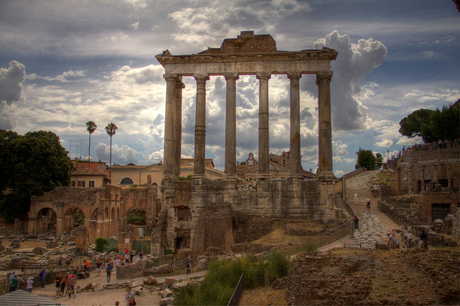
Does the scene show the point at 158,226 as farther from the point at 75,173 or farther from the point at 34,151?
the point at 75,173

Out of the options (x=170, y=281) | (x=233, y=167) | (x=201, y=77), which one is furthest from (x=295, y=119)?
(x=170, y=281)

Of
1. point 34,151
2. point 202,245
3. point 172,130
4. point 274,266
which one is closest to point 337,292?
point 274,266

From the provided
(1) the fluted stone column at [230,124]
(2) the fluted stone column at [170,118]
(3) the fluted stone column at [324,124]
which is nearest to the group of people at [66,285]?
(2) the fluted stone column at [170,118]

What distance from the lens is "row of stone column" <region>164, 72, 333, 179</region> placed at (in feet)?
84.3

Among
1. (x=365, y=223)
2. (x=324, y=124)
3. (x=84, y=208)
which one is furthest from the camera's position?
(x=84, y=208)

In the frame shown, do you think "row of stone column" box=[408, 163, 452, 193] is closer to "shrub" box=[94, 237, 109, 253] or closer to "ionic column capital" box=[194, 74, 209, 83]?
"ionic column capital" box=[194, 74, 209, 83]

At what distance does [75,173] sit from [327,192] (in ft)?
162

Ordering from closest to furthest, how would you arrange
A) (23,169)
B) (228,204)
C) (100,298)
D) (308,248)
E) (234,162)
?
(308,248)
(100,298)
(228,204)
(234,162)
(23,169)

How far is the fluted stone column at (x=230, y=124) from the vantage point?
2644cm

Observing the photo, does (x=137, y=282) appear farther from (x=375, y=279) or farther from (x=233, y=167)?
(x=375, y=279)

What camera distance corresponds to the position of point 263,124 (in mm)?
26281

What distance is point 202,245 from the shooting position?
23.3m

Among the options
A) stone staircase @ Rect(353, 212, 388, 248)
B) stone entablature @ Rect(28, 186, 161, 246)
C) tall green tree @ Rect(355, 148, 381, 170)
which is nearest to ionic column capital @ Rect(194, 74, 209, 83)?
stone staircase @ Rect(353, 212, 388, 248)

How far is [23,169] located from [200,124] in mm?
29736
